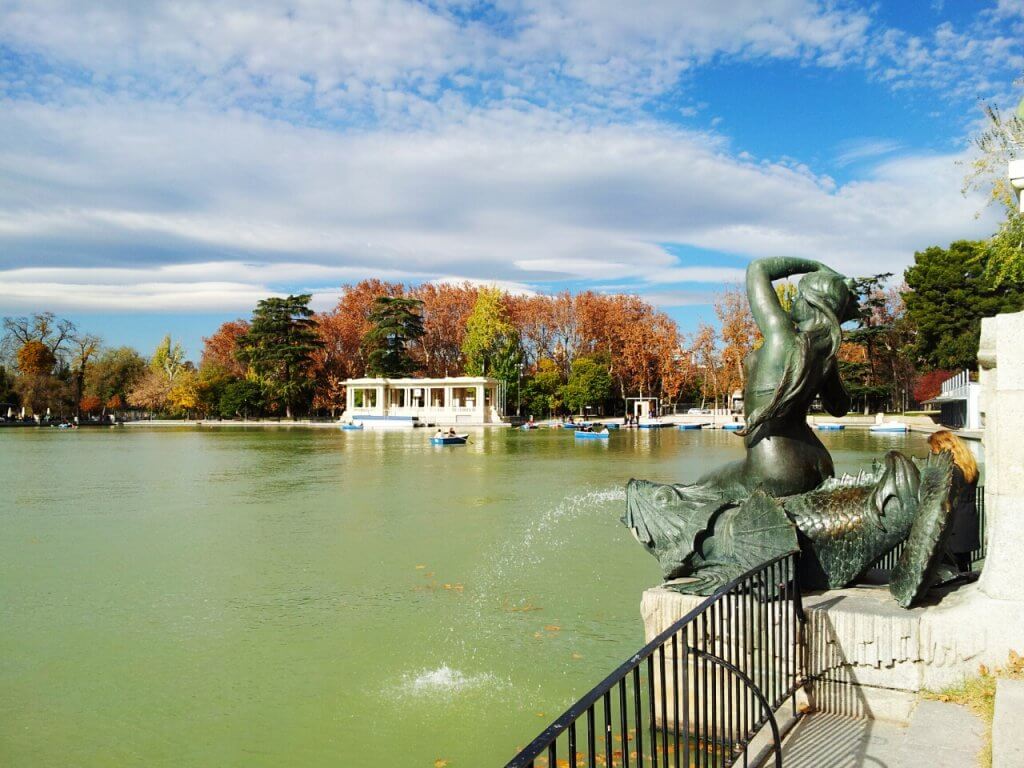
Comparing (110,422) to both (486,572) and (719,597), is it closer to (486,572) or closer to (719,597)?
(486,572)

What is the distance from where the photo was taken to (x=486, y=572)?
9656mm

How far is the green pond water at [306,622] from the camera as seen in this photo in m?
5.30

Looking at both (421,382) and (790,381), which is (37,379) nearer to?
(421,382)

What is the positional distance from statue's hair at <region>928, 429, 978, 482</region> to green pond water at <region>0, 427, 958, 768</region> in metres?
3.00

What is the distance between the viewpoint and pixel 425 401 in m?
63.4

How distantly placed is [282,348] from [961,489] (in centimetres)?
6217

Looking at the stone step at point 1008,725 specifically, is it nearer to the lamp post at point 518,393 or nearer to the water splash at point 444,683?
the water splash at point 444,683

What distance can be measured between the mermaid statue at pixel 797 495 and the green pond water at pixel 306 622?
5.05 ft

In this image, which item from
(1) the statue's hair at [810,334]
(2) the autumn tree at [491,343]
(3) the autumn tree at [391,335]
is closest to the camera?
(1) the statue's hair at [810,334]

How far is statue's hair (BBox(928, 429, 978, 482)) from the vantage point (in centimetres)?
428

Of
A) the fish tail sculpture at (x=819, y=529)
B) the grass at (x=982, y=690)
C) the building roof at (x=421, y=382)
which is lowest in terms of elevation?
the grass at (x=982, y=690)

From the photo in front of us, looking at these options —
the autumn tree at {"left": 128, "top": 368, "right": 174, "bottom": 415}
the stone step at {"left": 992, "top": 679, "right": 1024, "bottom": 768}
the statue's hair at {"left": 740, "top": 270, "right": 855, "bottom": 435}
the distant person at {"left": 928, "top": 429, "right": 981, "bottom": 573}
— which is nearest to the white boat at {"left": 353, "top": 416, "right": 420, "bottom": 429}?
the autumn tree at {"left": 128, "top": 368, "right": 174, "bottom": 415}

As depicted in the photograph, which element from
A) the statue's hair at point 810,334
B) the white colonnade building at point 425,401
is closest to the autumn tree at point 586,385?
the white colonnade building at point 425,401

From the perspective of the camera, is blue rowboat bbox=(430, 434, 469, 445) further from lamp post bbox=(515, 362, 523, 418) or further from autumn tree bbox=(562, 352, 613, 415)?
lamp post bbox=(515, 362, 523, 418)
